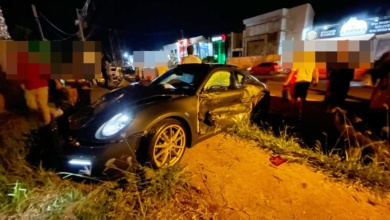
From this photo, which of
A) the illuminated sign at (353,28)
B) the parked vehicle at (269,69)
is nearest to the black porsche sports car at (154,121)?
the parked vehicle at (269,69)

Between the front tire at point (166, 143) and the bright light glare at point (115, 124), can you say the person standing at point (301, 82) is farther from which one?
the bright light glare at point (115, 124)

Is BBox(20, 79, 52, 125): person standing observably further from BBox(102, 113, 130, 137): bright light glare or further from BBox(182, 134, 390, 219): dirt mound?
BBox(182, 134, 390, 219): dirt mound

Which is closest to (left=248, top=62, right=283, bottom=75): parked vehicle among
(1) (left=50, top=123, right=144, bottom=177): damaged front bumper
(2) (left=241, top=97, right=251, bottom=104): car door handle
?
(2) (left=241, top=97, right=251, bottom=104): car door handle

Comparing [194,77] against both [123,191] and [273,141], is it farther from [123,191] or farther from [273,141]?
[123,191]

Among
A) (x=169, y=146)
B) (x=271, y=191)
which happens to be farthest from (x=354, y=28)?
(x=169, y=146)

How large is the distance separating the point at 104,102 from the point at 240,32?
3258cm

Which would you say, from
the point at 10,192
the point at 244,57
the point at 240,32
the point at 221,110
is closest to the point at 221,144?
the point at 221,110

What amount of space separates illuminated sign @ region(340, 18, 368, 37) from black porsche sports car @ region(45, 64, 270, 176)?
68.6 ft

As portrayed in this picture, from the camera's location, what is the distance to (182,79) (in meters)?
3.96

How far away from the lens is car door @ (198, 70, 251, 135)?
11.6 ft

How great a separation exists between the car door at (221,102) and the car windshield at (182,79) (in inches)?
6.5

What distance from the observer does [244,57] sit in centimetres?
3111

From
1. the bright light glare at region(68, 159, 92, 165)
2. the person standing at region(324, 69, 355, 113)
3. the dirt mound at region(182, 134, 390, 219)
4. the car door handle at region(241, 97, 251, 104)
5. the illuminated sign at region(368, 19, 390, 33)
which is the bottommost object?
the dirt mound at region(182, 134, 390, 219)

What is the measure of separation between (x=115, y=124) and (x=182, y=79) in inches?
61.6
